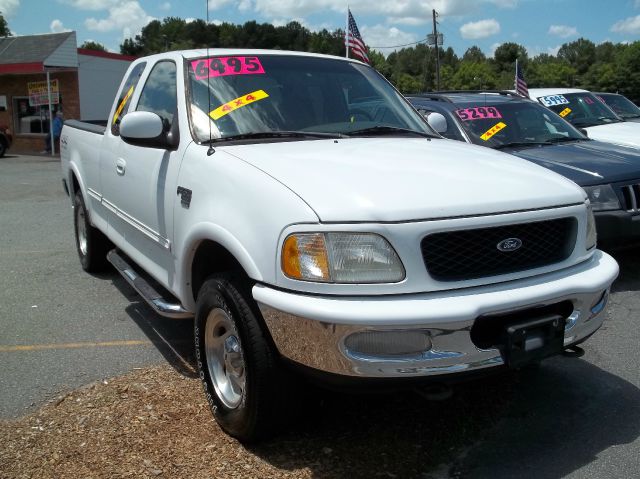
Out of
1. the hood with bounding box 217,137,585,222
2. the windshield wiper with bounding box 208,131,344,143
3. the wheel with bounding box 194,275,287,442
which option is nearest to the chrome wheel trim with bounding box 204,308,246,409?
the wheel with bounding box 194,275,287,442

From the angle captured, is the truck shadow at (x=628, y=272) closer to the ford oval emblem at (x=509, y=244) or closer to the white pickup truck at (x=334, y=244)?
the white pickup truck at (x=334, y=244)

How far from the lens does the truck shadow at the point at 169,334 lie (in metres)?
4.15

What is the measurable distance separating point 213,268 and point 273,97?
1.11 meters

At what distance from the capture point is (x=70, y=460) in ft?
9.75

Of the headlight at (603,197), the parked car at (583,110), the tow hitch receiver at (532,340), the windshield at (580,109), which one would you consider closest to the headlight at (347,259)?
the tow hitch receiver at (532,340)

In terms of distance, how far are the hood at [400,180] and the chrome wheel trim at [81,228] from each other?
3.35 metres

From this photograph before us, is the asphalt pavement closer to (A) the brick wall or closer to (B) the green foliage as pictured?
(A) the brick wall

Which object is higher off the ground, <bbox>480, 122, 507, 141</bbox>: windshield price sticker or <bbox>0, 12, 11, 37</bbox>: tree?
<bbox>0, 12, 11, 37</bbox>: tree

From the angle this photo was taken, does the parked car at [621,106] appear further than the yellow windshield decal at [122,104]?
Yes

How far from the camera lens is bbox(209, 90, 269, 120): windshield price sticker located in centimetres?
364

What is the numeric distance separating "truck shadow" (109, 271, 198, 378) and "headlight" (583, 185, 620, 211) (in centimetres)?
350

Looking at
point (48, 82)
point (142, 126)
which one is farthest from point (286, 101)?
point (48, 82)

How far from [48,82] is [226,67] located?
2092 cm

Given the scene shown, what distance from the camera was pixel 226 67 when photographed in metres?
3.88
